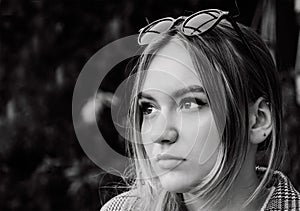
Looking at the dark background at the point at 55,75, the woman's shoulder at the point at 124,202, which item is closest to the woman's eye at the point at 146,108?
the woman's shoulder at the point at 124,202

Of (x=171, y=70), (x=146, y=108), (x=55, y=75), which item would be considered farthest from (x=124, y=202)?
(x=55, y=75)

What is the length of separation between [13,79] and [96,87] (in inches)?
15.3

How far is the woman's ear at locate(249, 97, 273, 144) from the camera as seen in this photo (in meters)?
1.59

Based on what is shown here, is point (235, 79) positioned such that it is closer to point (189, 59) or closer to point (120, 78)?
point (189, 59)

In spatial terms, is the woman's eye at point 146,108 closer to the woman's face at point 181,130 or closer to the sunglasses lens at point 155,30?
the woman's face at point 181,130

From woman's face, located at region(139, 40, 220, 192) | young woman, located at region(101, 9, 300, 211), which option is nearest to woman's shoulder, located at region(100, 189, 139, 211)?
young woman, located at region(101, 9, 300, 211)

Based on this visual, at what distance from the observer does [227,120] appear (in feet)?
5.04

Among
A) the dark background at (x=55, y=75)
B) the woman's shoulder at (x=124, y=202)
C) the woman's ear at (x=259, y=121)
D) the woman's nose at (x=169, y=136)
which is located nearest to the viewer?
the woman's nose at (x=169, y=136)

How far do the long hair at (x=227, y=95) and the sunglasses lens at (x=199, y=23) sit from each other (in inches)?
0.6

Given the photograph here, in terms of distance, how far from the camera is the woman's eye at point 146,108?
5.13 feet

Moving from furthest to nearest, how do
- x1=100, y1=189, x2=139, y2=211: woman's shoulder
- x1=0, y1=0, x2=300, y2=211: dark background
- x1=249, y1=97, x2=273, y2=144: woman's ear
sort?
x1=0, y1=0, x2=300, y2=211: dark background → x1=100, y1=189, x2=139, y2=211: woman's shoulder → x1=249, y1=97, x2=273, y2=144: woman's ear

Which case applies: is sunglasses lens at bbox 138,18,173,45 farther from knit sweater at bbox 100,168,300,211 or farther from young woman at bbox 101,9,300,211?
knit sweater at bbox 100,168,300,211

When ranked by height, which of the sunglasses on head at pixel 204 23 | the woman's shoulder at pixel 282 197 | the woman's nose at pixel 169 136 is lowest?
the woman's shoulder at pixel 282 197

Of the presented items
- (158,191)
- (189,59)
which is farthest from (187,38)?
(158,191)
